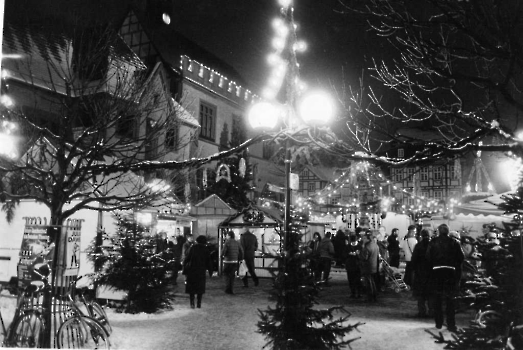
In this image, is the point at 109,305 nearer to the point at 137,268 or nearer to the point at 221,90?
the point at 137,268

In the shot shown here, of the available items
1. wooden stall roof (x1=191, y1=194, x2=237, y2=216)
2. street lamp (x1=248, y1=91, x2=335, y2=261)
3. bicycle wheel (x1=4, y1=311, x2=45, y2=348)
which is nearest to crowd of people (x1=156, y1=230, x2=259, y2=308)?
wooden stall roof (x1=191, y1=194, x2=237, y2=216)

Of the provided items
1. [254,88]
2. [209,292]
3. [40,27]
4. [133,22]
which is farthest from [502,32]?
[254,88]

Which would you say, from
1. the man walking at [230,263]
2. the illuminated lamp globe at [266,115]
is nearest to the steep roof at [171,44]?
the man walking at [230,263]

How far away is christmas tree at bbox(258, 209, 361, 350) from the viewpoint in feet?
21.5

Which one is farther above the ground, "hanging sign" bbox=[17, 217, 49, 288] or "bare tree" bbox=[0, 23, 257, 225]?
"bare tree" bbox=[0, 23, 257, 225]

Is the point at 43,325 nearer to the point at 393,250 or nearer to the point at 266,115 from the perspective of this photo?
the point at 266,115

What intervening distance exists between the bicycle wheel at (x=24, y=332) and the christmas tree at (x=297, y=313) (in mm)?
2933

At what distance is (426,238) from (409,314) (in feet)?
5.54

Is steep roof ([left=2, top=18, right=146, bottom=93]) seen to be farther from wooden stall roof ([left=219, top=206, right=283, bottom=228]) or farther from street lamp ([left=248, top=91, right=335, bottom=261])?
street lamp ([left=248, top=91, right=335, bottom=261])

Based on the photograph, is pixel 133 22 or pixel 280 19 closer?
pixel 280 19

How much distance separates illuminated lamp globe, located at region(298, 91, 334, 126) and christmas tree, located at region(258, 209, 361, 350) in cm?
188

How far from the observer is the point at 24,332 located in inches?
257

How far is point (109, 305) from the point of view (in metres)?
11.1

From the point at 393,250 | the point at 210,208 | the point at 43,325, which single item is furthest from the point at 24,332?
the point at 210,208
